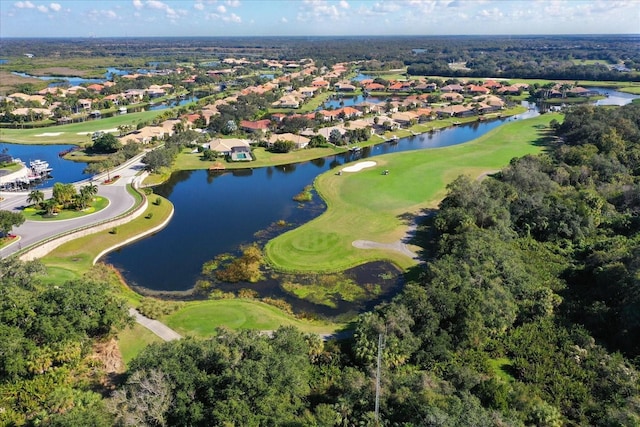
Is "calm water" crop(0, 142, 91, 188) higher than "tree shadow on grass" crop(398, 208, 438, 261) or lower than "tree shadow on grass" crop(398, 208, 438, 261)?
higher

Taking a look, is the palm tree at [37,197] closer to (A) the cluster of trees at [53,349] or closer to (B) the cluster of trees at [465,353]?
(A) the cluster of trees at [53,349]

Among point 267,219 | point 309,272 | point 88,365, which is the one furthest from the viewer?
point 267,219

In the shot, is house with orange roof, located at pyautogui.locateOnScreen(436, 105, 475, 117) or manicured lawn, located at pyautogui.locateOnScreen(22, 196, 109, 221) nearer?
manicured lawn, located at pyautogui.locateOnScreen(22, 196, 109, 221)

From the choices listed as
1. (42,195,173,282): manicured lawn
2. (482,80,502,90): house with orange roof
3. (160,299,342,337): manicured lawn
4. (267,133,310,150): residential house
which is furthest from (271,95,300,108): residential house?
(160,299,342,337): manicured lawn

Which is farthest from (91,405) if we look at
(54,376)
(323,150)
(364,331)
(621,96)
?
(621,96)

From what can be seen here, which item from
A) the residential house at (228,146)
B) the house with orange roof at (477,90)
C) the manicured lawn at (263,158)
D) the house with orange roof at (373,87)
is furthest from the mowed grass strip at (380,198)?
the house with orange roof at (373,87)

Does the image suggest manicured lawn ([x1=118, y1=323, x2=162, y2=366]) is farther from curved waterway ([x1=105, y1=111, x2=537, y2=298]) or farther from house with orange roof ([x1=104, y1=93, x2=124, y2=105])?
house with orange roof ([x1=104, y1=93, x2=124, y2=105])

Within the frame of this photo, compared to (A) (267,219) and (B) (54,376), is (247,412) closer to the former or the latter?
(B) (54,376)
